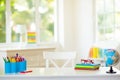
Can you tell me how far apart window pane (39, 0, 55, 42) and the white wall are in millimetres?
298

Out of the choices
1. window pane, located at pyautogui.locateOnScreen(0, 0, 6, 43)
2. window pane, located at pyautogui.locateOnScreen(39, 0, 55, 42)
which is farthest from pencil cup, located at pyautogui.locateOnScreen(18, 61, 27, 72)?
window pane, located at pyautogui.locateOnScreen(39, 0, 55, 42)

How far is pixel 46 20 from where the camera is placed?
215 inches

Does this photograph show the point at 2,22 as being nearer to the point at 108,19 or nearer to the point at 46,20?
the point at 46,20

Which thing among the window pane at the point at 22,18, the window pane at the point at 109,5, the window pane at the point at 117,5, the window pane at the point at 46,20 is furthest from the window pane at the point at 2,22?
the window pane at the point at 117,5

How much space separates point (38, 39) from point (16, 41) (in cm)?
49

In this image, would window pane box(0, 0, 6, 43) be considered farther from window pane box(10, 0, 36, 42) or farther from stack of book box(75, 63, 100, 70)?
stack of book box(75, 63, 100, 70)

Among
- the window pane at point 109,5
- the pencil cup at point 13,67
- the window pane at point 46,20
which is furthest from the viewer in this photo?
the window pane at point 46,20

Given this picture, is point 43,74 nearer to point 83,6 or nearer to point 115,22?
point 115,22

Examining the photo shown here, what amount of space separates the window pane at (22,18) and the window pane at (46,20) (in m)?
0.21

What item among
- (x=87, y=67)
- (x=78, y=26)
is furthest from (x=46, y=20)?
(x=87, y=67)

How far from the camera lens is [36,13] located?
5.34 m

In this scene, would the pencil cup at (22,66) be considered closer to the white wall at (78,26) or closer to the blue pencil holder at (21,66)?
the blue pencil holder at (21,66)

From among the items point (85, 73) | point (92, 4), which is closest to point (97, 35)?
point (92, 4)

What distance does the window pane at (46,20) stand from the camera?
541 centimetres
